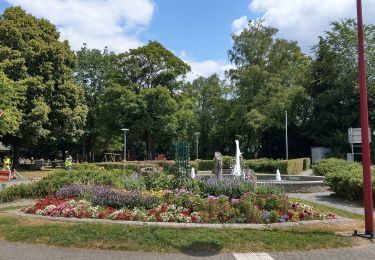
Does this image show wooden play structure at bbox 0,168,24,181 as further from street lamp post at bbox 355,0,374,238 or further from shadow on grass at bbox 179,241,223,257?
street lamp post at bbox 355,0,374,238

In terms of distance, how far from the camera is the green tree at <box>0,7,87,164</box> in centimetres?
3953

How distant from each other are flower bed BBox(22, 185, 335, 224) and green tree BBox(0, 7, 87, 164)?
2986 cm

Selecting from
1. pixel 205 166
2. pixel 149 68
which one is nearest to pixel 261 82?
pixel 149 68

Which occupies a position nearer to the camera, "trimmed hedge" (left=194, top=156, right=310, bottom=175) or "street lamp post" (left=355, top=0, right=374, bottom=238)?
"street lamp post" (left=355, top=0, right=374, bottom=238)

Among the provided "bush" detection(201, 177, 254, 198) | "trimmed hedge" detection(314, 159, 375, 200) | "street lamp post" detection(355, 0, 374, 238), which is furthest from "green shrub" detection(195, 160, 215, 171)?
"street lamp post" detection(355, 0, 374, 238)

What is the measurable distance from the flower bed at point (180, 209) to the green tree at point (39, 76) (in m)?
29.9

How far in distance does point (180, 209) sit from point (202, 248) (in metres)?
2.56

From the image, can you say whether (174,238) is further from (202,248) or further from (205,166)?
(205,166)

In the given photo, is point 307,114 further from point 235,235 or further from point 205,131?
point 235,235

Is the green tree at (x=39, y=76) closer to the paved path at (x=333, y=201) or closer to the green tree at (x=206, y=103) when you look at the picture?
the green tree at (x=206, y=103)

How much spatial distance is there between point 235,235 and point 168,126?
132 ft

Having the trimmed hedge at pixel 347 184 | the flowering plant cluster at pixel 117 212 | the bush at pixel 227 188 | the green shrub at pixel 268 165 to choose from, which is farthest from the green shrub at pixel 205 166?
the flowering plant cluster at pixel 117 212

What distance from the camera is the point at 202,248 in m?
7.84

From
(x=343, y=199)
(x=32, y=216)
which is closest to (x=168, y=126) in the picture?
(x=343, y=199)
